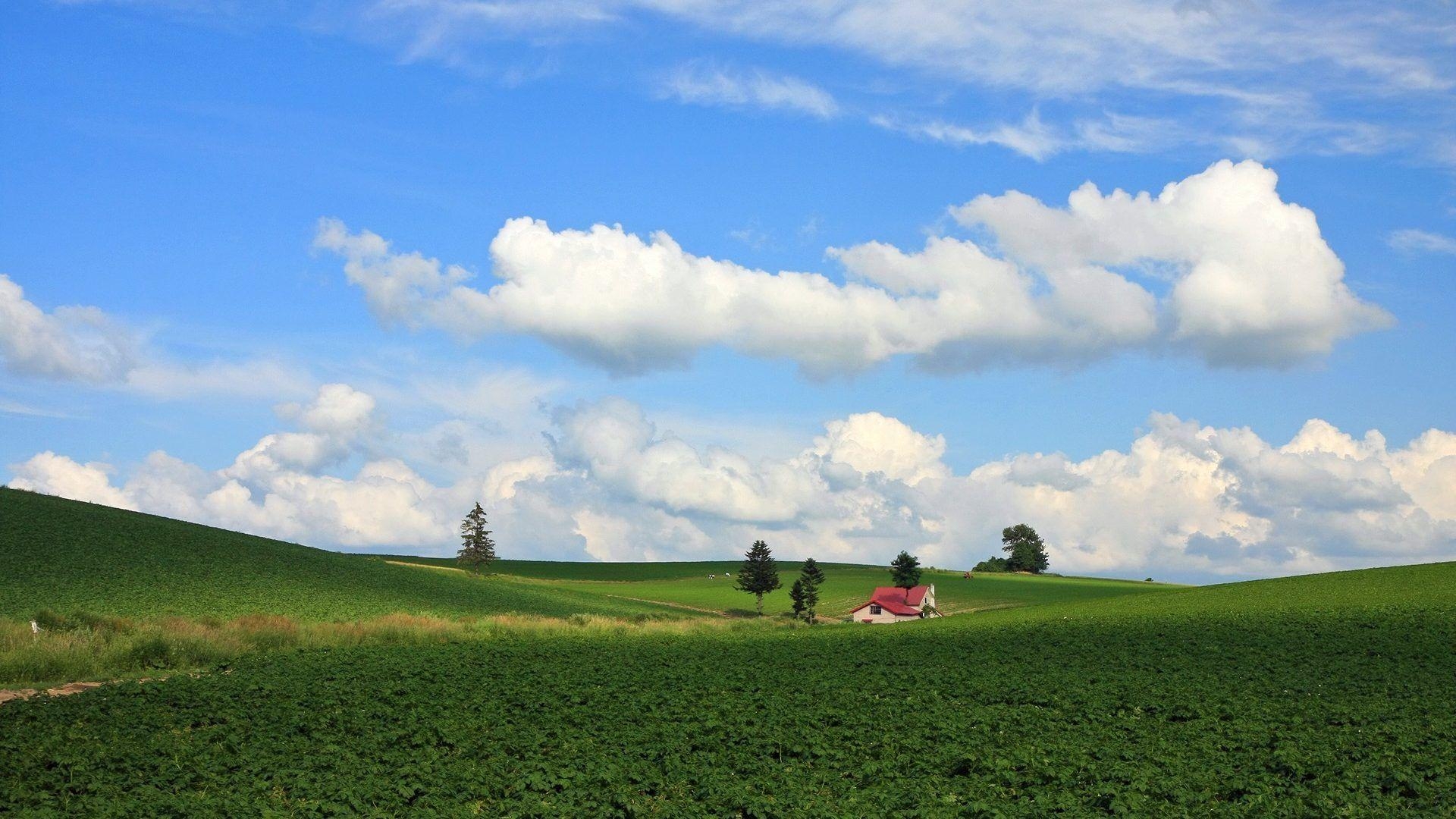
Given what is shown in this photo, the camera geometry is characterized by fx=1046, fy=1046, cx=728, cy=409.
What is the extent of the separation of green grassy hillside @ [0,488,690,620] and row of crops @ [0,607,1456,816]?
1986cm

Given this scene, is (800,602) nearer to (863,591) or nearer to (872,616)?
(872,616)

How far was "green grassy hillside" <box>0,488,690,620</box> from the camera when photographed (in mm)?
50188

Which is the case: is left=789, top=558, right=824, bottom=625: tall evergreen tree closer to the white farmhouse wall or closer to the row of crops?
the white farmhouse wall

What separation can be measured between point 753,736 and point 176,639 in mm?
22845

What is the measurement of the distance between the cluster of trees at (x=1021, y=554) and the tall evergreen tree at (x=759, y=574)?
71235 mm

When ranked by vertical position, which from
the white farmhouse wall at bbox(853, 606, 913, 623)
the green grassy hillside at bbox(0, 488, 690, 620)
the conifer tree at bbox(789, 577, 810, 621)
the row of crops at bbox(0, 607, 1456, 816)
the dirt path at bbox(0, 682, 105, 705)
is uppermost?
the green grassy hillside at bbox(0, 488, 690, 620)

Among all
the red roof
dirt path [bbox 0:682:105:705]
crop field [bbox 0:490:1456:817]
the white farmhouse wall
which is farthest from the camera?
the red roof

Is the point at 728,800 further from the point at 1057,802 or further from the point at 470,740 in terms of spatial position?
the point at 470,740

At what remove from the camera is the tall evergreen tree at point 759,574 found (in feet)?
337

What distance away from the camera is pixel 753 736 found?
21.5m

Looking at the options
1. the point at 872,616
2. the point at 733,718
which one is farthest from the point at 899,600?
the point at 733,718

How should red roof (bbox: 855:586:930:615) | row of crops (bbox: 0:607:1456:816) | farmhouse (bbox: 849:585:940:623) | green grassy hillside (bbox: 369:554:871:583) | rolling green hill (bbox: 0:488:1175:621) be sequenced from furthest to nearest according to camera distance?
1. green grassy hillside (bbox: 369:554:871:583)
2. red roof (bbox: 855:586:930:615)
3. farmhouse (bbox: 849:585:940:623)
4. rolling green hill (bbox: 0:488:1175:621)
5. row of crops (bbox: 0:607:1456:816)

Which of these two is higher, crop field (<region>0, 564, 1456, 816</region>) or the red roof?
crop field (<region>0, 564, 1456, 816</region>)

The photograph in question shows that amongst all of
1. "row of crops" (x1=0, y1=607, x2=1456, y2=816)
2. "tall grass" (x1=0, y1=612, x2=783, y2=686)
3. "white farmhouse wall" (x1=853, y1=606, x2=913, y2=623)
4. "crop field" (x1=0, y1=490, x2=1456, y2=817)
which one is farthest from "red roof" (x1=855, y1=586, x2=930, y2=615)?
"row of crops" (x1=0, y1=607, x2=1456, y2=816)
